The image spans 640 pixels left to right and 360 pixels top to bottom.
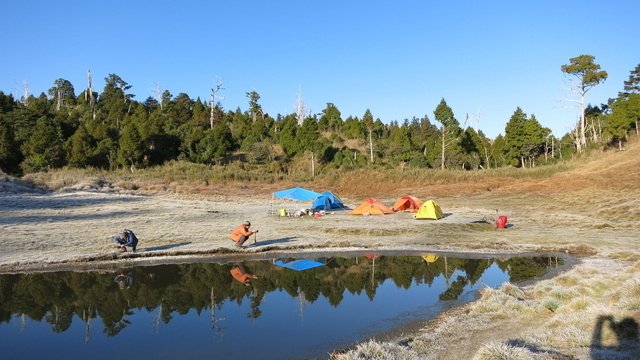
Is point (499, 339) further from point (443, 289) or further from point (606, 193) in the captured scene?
point (606, 193)

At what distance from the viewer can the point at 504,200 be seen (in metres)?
42.6

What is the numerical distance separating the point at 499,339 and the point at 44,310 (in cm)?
1264

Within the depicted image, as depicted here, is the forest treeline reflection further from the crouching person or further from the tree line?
the tree line

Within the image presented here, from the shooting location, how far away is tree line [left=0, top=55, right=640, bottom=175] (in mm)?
60688

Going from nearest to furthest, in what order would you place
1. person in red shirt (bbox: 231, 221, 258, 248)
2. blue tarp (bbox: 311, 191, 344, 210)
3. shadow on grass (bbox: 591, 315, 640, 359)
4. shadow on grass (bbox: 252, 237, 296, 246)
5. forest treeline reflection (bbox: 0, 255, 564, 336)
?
shadow on grass (bbox: 591, 315, 640, 359), forest treeline reflection (bbox: 0, 255, 564, 336), person in red shirt (bbox: 231, 221, 258, 248), shadow on grass (bbox: 252, 237, 296, 246), blue tarp (bbox: 311, 191, 344, 210)

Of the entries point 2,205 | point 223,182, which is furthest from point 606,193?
point 2,205

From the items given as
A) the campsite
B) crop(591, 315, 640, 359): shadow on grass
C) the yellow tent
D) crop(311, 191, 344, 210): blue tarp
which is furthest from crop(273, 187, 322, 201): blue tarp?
crop(591, 315, 640, 359): shadow on grass

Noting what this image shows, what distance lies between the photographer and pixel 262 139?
7900cm

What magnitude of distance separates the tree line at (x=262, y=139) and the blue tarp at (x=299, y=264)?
42.7m

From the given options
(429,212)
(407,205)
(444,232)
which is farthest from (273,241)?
(407,205)

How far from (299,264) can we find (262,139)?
59.9 meters

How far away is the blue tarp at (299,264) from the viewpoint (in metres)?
19.9

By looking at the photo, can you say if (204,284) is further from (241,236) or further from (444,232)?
(444,232)

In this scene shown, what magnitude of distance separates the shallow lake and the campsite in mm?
1567
